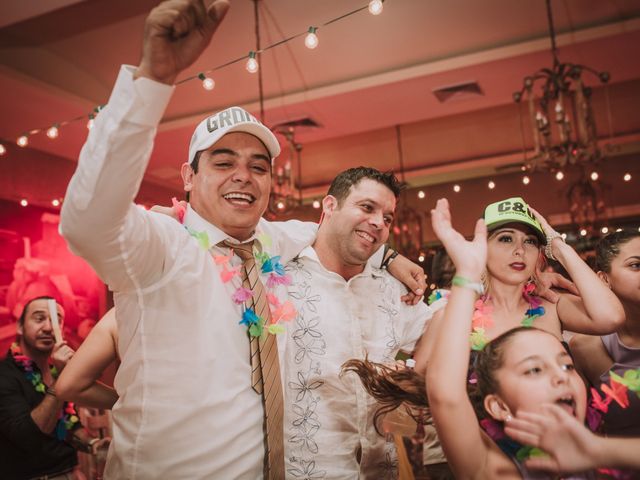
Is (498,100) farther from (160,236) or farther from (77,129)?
(160,236)

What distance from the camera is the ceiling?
4.44 m

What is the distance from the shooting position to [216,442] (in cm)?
150

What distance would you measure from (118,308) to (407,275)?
1164mm

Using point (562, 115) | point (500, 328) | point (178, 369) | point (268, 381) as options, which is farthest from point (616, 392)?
point (562, 115)

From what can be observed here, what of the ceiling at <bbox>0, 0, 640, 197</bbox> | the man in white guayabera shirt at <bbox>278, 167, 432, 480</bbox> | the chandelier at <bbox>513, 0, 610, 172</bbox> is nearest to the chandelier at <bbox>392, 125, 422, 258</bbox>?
the ceiling at <bbox>0, 0, 640, 197</bbox>

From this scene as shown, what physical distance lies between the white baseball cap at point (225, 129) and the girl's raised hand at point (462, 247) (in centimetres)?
64

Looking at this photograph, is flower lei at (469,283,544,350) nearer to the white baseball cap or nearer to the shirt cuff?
the white baseball cap

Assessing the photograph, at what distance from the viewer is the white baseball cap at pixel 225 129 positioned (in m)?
1.70

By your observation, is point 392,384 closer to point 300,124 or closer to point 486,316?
point 486,316

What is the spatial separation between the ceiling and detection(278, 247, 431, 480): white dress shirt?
2924mm

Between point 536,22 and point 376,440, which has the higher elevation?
point 536,22

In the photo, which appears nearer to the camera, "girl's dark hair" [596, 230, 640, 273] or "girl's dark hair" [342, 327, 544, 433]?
"girl's dark hair" [342, 327, 544, 433]

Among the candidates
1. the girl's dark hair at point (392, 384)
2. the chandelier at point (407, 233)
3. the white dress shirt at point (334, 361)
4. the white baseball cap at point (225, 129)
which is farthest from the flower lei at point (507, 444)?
the chandelier at point (407, 233)

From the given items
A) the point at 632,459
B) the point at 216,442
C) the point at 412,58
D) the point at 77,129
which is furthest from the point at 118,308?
the point at 77,129
